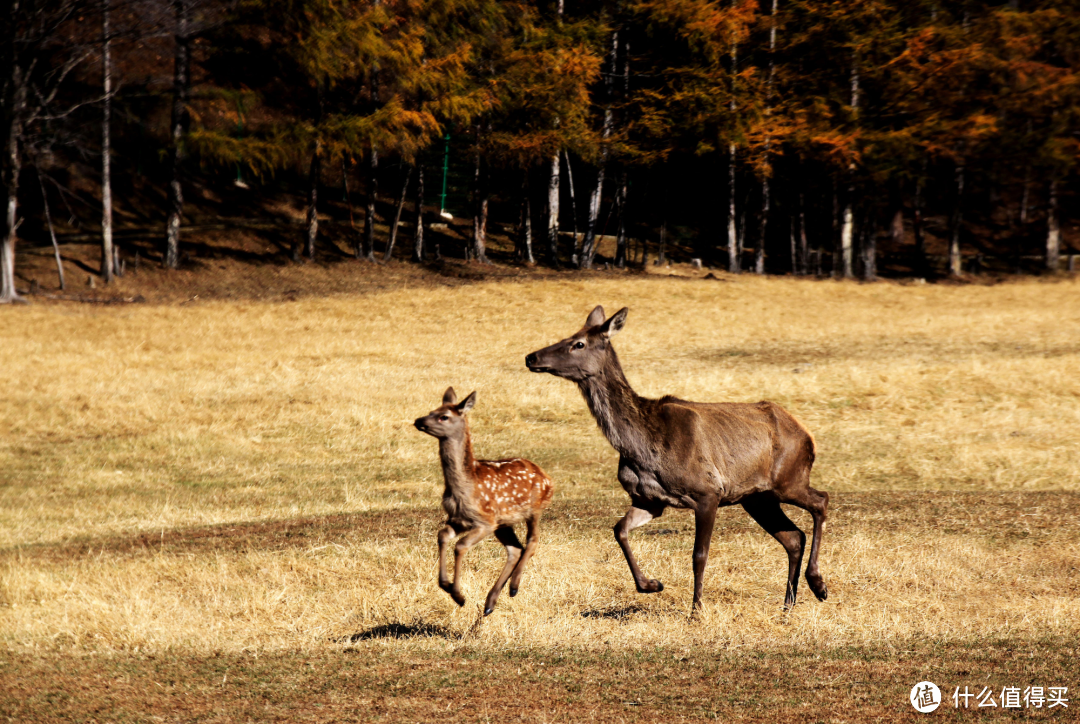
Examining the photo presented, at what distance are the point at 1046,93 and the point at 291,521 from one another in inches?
1844

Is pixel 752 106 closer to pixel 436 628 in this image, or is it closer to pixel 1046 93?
pixel 1046 93

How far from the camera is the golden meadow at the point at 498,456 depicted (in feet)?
37.1

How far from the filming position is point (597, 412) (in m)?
10.6

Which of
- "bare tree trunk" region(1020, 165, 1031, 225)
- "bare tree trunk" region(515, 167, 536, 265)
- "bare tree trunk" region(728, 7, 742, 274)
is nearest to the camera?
"bare tree trunk" region(728, 7, 742, 274)

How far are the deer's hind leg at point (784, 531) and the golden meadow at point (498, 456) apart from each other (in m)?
0.27

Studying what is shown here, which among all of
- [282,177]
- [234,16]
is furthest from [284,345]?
[282,177]

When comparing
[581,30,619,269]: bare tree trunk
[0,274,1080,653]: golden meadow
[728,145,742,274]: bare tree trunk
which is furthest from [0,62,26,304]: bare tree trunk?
[728,145,742,274]: bare tree trunk

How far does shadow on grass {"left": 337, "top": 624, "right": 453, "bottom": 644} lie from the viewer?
34.2ft

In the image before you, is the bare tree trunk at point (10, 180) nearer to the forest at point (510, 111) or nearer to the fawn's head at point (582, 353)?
the forest at point (510, 111)

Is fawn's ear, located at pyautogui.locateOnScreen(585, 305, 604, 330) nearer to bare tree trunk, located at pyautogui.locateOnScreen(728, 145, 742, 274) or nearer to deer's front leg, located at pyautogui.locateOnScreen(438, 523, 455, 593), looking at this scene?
deer's front leg, located at pyautogui.locateOnScreen(438, 523, 455, 593)

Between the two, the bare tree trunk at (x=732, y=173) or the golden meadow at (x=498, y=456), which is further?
the bare tree trunk at (x=732, y=173)

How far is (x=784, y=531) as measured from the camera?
37.2ft

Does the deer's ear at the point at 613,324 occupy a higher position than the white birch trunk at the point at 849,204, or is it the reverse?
the white birch trunk at the point at 849,204

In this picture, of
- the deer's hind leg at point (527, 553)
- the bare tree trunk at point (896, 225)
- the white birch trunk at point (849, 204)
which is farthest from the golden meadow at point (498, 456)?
the bare tree trunk at point (896, 225)
